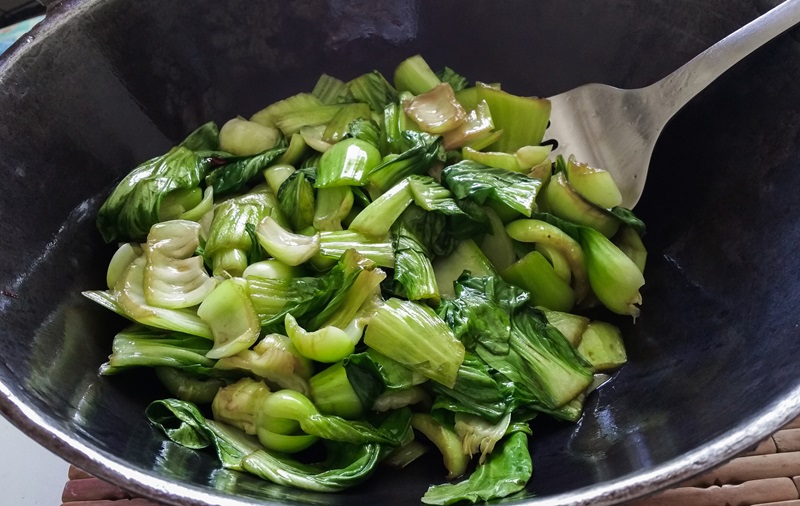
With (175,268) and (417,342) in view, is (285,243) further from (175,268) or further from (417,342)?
(417,342)

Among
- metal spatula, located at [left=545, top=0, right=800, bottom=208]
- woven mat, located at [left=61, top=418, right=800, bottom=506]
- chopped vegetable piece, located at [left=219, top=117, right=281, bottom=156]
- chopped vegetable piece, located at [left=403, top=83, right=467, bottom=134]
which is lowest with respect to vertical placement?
woven mat, located at [left=61, top=418, right=800, bottom=506]

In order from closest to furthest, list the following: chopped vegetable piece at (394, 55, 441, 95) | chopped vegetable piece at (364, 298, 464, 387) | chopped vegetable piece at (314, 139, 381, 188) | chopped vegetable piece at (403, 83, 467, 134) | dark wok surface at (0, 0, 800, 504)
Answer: dark wok surface at (0, 0, 800, 504) < chopped vegetable piece at (364, 298, 464, 387) < chopped vegetable piece at (314, 139, 381, 188) < chopped vegetable piece at (403, 83, 467, 134) < chopped vegetable piece at (394, 55, 441, 95)

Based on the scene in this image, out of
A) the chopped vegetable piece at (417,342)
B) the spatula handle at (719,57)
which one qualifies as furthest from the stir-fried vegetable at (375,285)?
the spatula handle at (719,57)

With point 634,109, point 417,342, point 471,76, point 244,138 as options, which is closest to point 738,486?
point 417,342

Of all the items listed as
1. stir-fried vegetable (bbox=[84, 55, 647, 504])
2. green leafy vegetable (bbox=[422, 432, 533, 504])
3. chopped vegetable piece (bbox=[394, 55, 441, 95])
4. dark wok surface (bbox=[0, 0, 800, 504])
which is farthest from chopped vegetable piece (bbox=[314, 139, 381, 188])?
green leafy vegetable (bbox=[422, 432, 533, 504])

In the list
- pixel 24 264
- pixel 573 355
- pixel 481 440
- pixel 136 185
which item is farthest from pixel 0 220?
pixel 573 355

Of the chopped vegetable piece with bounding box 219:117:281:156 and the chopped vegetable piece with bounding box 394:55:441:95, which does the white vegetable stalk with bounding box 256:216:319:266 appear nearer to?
the chopped vegetable piece with bounding box 219:117:281:156

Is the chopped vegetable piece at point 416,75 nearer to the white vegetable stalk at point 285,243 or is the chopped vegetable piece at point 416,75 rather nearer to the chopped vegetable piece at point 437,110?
the chopped vegetable piece at point 437,110

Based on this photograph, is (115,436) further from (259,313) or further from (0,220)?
(0,220)
